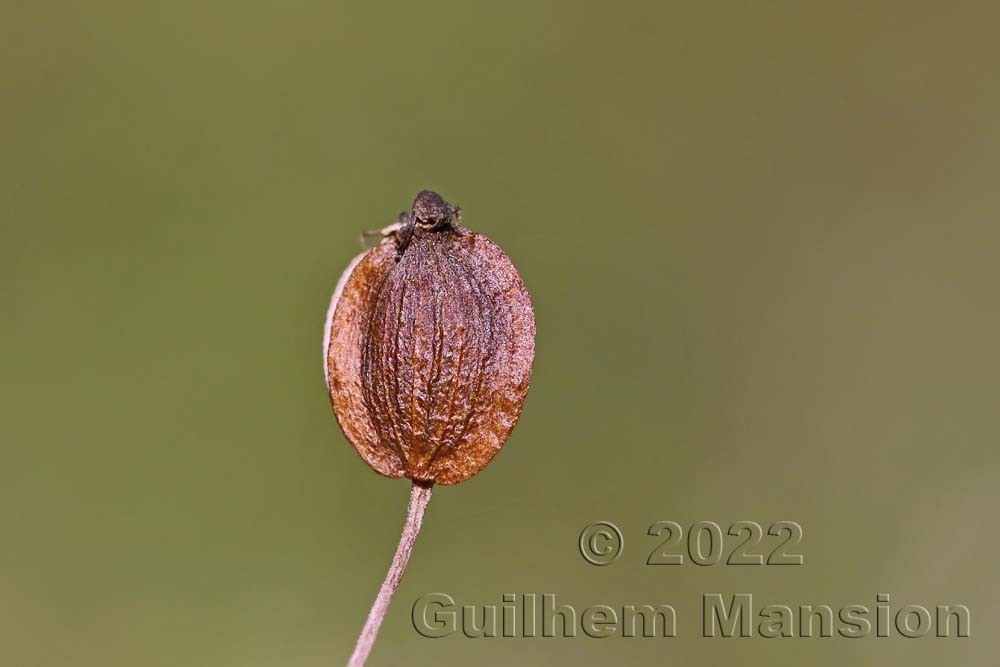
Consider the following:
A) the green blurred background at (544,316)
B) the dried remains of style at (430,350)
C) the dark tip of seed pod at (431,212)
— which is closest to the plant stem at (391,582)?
the dried remains of style at (430,350)

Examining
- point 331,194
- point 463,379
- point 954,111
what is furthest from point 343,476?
point 954,111

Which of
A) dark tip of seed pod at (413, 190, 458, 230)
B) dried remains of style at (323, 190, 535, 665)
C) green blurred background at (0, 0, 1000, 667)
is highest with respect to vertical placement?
green blurred background at (0, 0, 1000, 667)

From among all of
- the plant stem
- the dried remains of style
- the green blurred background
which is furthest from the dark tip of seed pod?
the green blurred background

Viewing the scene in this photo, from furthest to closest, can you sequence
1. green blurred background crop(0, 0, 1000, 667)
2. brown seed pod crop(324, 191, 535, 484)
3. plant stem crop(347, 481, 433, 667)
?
green blurred background crop(0, 0, 1000, 667), brown seed pod crop(324, 191, 535, 484), plant stem crop(347, 481, 433, 667)

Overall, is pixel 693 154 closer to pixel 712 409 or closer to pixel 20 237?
pixel 712 409

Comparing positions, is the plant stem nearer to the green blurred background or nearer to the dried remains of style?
the dried remains of style

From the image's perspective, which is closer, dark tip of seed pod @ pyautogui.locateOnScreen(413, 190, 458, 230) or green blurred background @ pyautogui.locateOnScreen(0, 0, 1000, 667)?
dark tip of seed pod @ pyautogui.locateOnScreen(413, 190, 458, 230)

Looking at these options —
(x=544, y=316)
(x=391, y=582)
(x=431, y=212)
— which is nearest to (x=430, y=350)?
(x=431, y=212)

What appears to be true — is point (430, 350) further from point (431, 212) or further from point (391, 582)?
point (391, 582)

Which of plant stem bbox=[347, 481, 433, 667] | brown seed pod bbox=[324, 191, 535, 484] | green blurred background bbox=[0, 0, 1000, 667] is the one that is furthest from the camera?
green blurred background bbox=[0, 0, 1000, 667]
